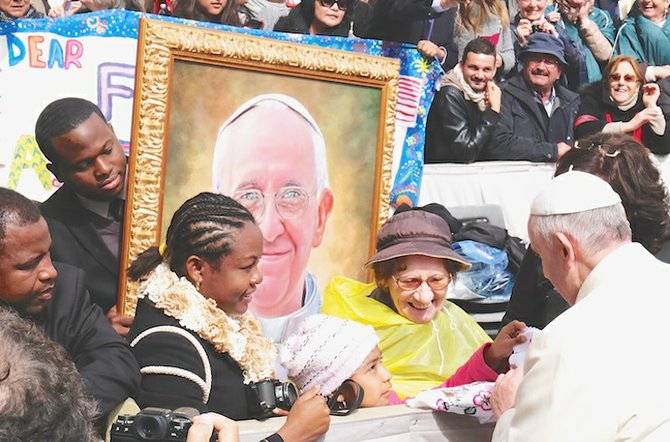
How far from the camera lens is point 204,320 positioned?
124 inches

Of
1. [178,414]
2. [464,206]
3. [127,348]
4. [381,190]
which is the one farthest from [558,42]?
[178,414]

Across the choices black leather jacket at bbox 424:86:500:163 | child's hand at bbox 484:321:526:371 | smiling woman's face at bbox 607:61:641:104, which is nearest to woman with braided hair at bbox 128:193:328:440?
child's hand at bbox 484:321:526:371

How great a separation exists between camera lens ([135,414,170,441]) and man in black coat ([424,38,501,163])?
4.15 metres

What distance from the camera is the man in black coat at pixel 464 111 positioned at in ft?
21.2

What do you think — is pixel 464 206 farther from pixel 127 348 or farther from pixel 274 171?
pixel 127 348

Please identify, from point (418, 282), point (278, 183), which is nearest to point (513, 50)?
point (278, 183)

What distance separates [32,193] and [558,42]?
4163 mm

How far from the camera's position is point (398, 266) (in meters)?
4.36

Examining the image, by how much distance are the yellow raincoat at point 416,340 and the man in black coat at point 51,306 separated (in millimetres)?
1235

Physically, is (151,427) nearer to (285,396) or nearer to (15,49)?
(285,396)

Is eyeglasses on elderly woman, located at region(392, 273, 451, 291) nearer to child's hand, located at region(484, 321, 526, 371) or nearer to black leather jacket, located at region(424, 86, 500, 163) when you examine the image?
child's hand, located at region(484, 321, 526, 371)

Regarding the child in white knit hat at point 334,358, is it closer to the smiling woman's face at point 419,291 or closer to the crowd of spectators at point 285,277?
the crowd of spectators at point 285,277

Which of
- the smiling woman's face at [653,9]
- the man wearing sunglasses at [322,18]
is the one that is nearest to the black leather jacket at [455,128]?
the man wearing sunglasses at [322,18]

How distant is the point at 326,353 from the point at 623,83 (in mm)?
4637
